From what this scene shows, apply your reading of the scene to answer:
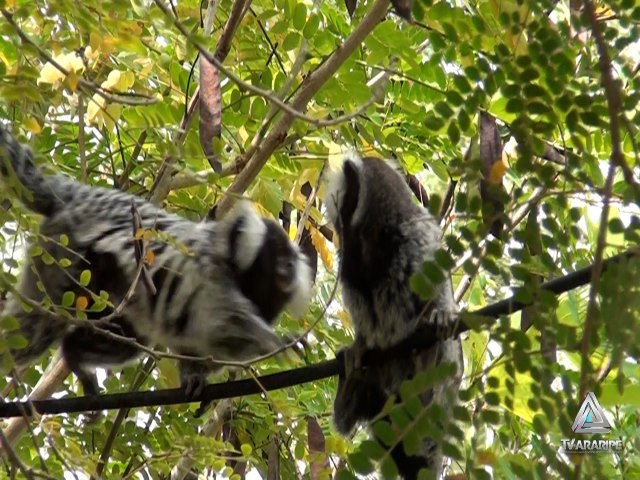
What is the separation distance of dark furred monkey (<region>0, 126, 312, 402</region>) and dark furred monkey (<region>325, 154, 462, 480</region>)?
184 mm

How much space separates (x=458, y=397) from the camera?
138cm

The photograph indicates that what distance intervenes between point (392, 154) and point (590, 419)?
66.5 inches

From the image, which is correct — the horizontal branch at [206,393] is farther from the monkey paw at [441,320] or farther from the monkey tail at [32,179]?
the monkey tail at [32,179]

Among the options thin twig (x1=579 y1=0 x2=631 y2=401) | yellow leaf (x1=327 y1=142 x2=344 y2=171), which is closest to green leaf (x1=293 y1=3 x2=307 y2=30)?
yellow leaf (x1=327 y1=142 x2=344 y2=171)

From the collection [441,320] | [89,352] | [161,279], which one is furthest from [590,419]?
[89,352]

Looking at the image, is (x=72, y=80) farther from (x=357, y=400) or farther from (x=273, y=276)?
(x=357, y=400)

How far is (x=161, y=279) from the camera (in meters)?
2.45

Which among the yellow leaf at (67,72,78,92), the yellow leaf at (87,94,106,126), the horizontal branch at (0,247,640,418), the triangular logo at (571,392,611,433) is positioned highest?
the yellow leaf at (67,72,78,92)

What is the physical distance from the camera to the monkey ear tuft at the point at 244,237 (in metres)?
2.50

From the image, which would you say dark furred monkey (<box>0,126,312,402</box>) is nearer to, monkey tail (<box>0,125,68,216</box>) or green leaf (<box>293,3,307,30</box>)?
monkey tail (<box>0,125,68,216</box>)

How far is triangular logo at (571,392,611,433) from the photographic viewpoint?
1.36 meters

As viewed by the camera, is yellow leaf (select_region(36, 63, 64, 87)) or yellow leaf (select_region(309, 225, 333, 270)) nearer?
yellow leaf (select_region(36, 63, 64, 87))

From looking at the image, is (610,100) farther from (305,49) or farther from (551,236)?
(305,49)

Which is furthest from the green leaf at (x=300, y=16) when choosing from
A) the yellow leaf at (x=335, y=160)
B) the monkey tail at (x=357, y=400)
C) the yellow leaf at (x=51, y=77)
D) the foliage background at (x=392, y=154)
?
the monkey tail at (x=357, y=400)
